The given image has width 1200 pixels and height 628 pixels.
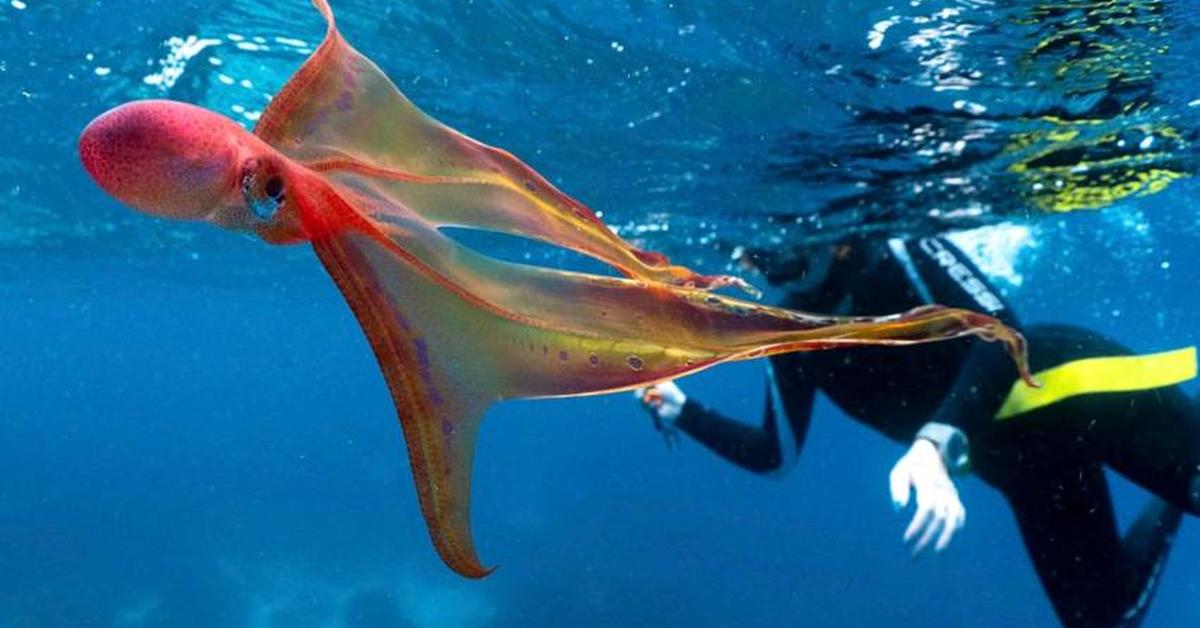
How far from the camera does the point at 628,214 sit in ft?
57.5

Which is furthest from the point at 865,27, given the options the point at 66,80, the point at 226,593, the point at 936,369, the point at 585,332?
the point at 226,593

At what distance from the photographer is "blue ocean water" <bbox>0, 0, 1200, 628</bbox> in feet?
29.1

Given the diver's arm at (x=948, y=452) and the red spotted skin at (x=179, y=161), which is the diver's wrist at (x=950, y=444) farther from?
the red spotted skin at (x=179, y=161)

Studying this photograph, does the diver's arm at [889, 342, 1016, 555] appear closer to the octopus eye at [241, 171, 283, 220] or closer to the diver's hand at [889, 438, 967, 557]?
the diver's hand at [889, 438, 967, 557]

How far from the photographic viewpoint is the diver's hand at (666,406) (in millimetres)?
8859

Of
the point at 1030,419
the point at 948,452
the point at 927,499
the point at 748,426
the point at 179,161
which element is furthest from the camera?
the point at 748,426

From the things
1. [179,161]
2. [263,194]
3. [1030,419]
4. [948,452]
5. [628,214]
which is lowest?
[628,214]

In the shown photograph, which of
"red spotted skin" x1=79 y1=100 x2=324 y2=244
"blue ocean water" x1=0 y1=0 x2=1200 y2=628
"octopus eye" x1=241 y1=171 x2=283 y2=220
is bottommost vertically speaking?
"blue ocean water" x1=0 y1=0 x2=1200 y2=628

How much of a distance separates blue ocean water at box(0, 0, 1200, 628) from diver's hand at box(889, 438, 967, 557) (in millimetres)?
2109

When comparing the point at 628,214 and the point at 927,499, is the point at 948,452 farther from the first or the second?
the point at 628,214

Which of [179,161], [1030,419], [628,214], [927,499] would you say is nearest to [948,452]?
[927,499]

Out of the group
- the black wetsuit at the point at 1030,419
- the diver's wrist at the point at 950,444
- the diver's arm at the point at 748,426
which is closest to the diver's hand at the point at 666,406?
the diver's arm at the point at 748,426

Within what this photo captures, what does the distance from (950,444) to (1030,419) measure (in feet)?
5.26

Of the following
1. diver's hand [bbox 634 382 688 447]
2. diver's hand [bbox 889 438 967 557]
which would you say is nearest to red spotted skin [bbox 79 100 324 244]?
diver's hand [bbox 889 438 967 557]
